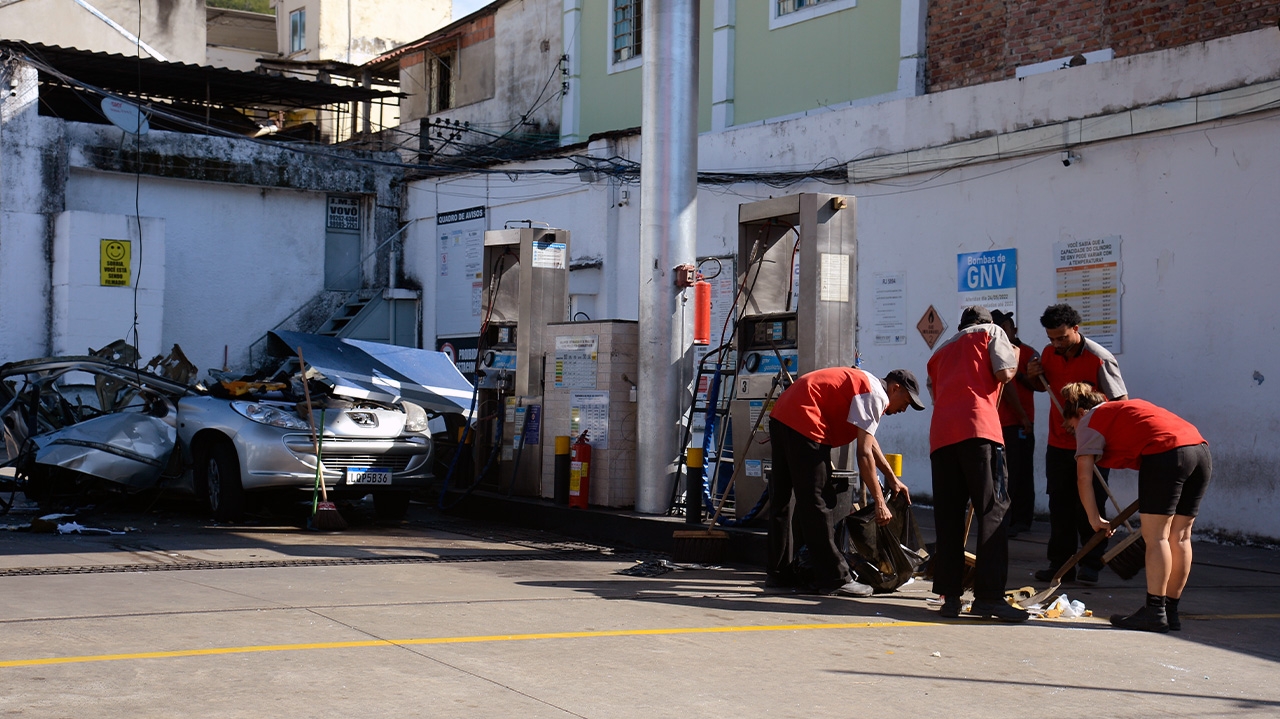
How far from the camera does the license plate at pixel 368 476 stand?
1148 cm

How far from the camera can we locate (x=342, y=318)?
22.4 m

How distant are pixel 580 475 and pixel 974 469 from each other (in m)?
4.92

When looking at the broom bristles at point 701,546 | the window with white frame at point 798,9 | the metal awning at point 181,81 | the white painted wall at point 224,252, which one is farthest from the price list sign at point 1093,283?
the metal awning at point 181,81

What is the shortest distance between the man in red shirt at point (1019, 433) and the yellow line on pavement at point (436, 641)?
3625 millimetres

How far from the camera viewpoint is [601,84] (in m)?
23.0

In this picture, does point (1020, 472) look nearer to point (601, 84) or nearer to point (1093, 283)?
point (1093, 283)

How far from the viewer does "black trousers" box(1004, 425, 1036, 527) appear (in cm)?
1090

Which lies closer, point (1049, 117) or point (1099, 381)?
point (1099, 381)

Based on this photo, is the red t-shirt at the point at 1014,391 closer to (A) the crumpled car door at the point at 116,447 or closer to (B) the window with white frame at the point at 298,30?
(A) the crumpled car door at the point at 116,447

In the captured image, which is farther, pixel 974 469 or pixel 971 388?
pixel 971 388

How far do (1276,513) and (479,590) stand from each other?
683 centimetres

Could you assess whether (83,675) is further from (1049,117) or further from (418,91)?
(418,91)

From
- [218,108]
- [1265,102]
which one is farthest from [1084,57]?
[218,108]

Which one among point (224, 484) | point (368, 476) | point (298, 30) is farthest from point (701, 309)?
point (298, 30)
